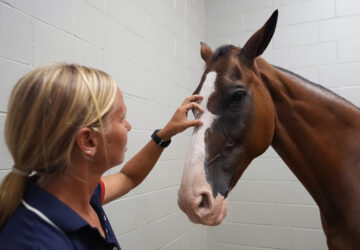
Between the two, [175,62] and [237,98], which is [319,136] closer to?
[237,98]

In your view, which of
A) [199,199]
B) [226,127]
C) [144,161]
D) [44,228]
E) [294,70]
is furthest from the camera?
[294,70]

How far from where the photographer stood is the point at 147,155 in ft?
3.22

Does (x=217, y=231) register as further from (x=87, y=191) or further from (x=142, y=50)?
(x=87, y=191)

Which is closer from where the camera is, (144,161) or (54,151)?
(54,151)

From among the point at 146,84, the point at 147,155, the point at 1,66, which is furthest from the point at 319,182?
the point at 1,66

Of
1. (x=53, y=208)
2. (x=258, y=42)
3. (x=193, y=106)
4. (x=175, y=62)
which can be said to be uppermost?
(x=175, y=62)

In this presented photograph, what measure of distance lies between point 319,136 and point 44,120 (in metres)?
0.91

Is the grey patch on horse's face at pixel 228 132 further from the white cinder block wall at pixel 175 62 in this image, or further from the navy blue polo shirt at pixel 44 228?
the white cinder block wall at pixel 175 62

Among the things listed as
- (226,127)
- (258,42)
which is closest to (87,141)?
(226,127)

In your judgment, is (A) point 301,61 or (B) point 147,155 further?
(A) point 301,61

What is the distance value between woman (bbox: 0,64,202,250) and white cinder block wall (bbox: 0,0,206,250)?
0.35 m

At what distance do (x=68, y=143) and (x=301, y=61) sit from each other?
1926 mm

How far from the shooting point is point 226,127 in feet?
2.88

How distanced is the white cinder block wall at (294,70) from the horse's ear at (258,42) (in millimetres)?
1180
